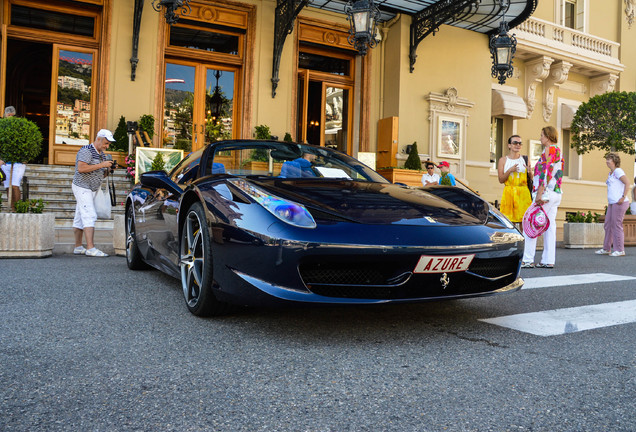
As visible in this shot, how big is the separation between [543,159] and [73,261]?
18.7ft

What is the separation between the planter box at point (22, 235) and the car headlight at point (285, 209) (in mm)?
4720

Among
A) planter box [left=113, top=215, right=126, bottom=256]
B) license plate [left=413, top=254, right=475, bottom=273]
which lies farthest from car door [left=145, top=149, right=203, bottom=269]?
planter box [left=113, top=215, right=126, bottom=256]

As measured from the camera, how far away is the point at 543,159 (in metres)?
6.52

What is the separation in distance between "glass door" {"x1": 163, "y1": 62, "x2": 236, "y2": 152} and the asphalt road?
1084 centimetres

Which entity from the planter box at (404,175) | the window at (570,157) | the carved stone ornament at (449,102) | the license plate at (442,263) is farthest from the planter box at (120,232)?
the window at (570,157)

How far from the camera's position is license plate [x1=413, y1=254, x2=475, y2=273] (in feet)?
8.84

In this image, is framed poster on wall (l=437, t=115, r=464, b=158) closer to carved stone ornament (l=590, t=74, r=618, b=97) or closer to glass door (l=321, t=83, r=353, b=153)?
glass door (l=321, t=83, r=353, b=153)

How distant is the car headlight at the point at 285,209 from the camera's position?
2.71m

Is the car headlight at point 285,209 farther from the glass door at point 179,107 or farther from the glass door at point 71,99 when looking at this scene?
the glass door at point 179,107

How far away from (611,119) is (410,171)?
7.63 metres

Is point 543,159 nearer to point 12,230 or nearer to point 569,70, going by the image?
point 12,230

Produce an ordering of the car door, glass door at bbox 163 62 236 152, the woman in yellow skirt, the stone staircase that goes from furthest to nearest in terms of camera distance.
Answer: glass door at bbox 163 62 236 152
the stone staircase
the woman in yellow skirt
the car door

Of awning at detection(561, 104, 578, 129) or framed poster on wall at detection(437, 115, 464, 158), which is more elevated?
awning at detection(561, 104, 578, 129)

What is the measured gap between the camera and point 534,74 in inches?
762
